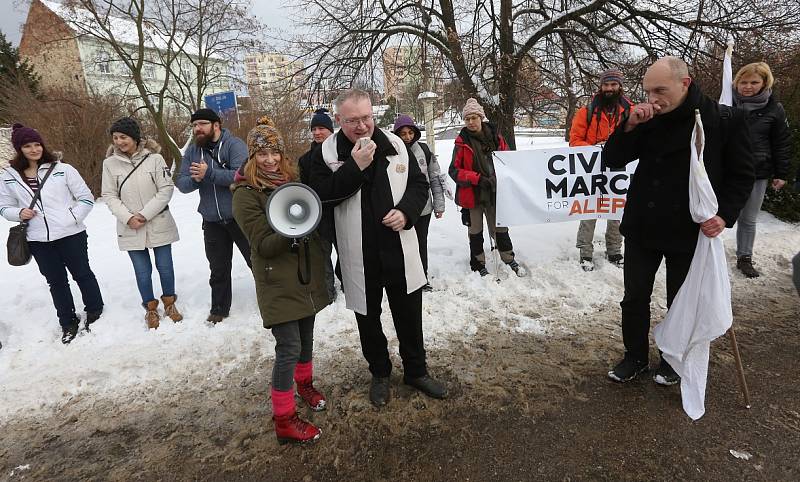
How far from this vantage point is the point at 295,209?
2.51m

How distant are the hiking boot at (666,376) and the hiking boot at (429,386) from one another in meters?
1.49

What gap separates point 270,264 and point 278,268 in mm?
52

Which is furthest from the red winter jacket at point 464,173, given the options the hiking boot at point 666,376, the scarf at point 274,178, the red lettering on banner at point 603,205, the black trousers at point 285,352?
the black trousers at point 285,352

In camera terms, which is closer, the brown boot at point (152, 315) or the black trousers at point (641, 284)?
the black trousers at point (641, 284)

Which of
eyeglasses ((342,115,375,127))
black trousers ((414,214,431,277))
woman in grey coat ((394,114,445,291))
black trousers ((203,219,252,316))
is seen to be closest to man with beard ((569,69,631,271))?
woman in grey coat ((394,114,445,291))

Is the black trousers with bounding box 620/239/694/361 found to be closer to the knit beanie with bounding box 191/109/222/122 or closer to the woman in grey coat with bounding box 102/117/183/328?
the knit beanie with bounding box 191/109/222/122

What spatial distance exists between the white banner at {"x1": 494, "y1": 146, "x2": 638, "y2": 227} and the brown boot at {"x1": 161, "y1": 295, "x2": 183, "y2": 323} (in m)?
3.63

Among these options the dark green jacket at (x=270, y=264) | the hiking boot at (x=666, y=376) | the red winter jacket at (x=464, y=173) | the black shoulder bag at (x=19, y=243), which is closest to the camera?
the dark green jacket at (x=270, y=264)

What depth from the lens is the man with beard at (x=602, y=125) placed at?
4910 millimetres

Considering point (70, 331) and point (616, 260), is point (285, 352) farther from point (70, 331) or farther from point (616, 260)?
point (616, 260)

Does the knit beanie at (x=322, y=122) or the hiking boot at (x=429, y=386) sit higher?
the knit beanie at (x=322, y=122)

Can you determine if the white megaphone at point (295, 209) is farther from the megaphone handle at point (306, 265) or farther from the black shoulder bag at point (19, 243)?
the black shoulder bag at point (19, 243)

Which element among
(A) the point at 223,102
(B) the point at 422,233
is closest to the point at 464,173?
(B) the point at 422,233

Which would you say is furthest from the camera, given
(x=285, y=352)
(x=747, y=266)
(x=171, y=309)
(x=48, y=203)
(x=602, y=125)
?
(x=602, y=125)
